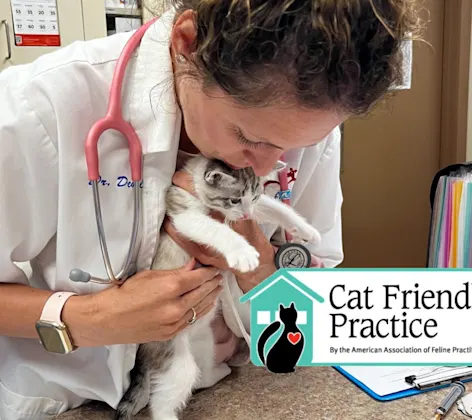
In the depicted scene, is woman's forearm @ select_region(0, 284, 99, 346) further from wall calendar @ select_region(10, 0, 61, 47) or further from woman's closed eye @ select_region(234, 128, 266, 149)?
→ wall calendar @ select_region(10, 0, 61, 47)

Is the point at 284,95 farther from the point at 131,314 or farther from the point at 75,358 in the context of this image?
the point at 75,358

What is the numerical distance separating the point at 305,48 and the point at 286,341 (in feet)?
1.11

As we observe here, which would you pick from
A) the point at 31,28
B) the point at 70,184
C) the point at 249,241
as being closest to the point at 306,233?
the point at 249,241

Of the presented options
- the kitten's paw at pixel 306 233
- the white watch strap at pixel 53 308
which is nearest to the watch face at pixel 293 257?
the kitten's paw at pixel 306 233

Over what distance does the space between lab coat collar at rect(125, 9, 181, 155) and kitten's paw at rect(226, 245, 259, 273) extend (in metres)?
0.19

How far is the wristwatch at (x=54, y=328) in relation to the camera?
30.8 inches

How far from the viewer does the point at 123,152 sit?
818 mm

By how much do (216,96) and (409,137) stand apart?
2.04 metres

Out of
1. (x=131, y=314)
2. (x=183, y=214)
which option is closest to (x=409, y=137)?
(x=183, y=214)

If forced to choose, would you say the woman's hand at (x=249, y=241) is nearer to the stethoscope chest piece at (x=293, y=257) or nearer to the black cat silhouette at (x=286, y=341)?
the stethoscope chest piece at (x=293, y=257)

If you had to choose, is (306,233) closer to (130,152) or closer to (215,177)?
(215,177)

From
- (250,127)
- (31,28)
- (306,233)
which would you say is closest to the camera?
(250,127)

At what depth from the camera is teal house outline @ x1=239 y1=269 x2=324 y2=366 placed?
0.64 m

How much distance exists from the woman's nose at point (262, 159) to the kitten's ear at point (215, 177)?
0.45ft
